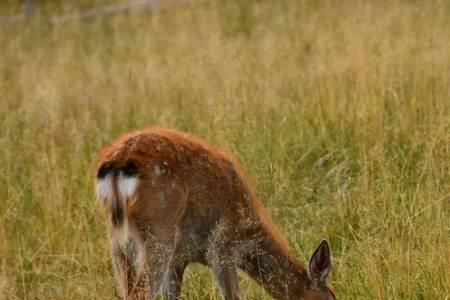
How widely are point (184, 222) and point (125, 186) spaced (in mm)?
487

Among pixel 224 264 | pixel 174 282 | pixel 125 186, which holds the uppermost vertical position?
pixel 125 186

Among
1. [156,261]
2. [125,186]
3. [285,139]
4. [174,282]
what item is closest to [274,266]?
[174,282]

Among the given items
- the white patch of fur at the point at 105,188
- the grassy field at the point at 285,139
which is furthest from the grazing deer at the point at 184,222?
the grassy field at the point at 285,139

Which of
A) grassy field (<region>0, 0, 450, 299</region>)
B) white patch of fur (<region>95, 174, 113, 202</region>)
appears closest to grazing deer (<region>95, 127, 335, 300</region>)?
white patch of fur (<region>95, 174, 113, 202</region>)

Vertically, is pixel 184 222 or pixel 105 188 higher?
pixel 105 188

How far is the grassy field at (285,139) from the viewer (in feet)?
22.1

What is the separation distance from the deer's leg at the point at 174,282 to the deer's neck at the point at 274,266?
13.8 inches

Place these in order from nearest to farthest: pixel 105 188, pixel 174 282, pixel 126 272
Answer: pixel 105 188 < pixel 126 272 < pixel 174 282

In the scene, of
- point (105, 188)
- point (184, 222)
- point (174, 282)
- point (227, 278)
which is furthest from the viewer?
point (174, 282)

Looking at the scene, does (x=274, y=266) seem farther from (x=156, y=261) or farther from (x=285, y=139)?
(x=285, y=139)

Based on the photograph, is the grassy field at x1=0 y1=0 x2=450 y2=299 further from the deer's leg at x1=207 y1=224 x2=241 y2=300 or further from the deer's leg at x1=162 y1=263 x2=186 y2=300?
the deer's leg at x1=207 y1=224 x2=241 y2=300

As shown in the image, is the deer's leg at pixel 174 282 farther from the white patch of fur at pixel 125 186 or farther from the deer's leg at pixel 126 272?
the white patch of fur at pixel 125 186

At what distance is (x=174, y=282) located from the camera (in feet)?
21.9

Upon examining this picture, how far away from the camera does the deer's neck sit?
6.60 meters
